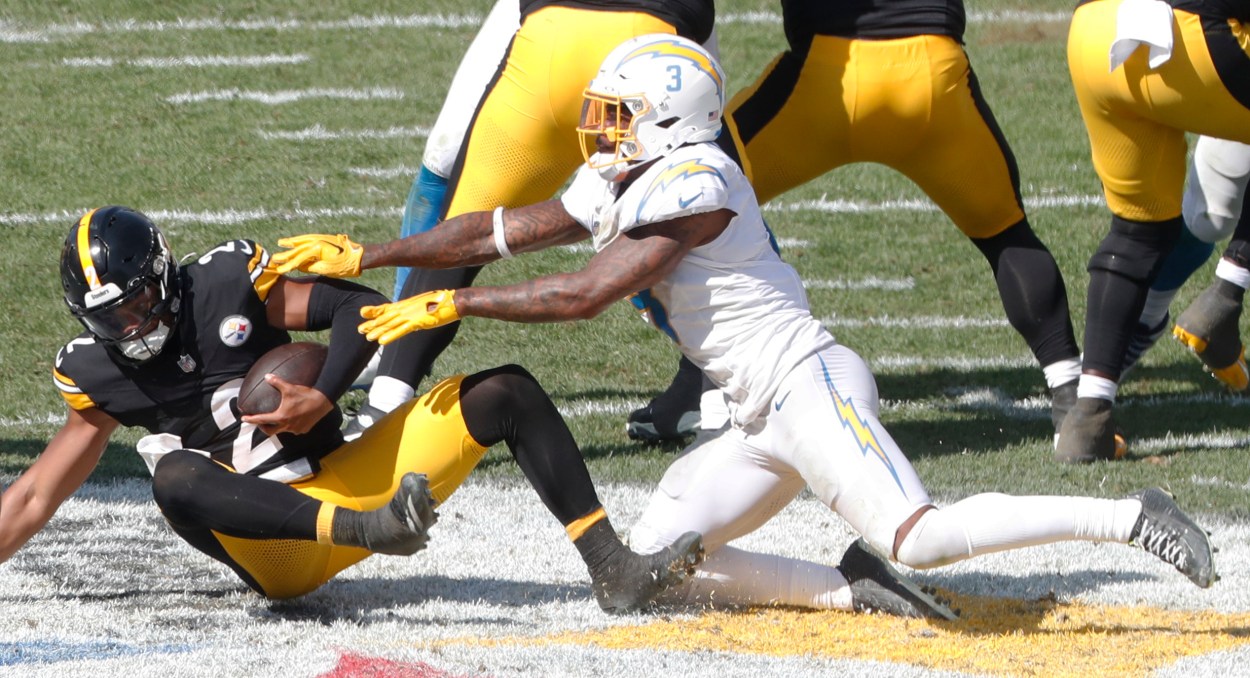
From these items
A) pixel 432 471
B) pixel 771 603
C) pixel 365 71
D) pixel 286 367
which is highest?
pixel 286 367

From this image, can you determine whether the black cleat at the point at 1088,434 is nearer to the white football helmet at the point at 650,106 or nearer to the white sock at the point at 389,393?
the white football helmet at the point at 650,106

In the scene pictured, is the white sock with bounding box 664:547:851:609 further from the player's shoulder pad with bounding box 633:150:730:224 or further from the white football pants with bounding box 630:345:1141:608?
the player's shoulder pad with bounding box 633:150:730:224

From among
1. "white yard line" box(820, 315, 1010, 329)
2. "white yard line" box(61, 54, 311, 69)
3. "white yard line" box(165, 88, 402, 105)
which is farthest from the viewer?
"white yard line" box(61, 54, 311, 69)

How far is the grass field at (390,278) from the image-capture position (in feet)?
13.3

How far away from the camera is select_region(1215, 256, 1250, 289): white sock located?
586 centimetres

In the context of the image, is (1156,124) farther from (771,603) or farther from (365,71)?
(365,71)

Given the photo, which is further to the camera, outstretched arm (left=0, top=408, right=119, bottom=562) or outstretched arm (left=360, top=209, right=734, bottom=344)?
outstretched arm (left=0, top=408, right=119, bottom=562)

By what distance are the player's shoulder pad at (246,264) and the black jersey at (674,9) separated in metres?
1.23

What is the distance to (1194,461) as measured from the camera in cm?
514

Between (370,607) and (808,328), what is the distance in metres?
1.15

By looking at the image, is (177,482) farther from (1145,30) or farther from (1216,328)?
(1216,328)

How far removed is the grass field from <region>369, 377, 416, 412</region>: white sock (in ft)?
1.19

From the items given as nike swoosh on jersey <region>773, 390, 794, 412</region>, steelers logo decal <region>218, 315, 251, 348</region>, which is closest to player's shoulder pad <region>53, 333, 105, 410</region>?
steelers logo decal <region>218, 315, 251, 348</region>

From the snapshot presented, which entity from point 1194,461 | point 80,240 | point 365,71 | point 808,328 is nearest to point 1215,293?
point 1194,461
